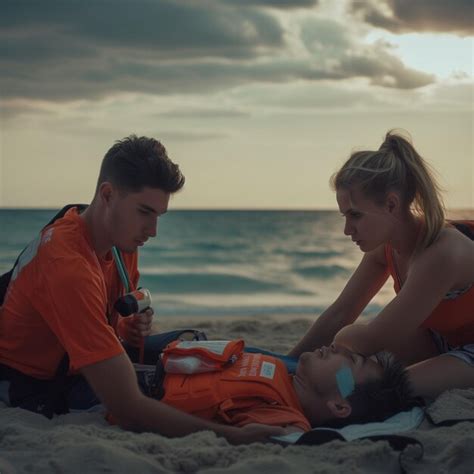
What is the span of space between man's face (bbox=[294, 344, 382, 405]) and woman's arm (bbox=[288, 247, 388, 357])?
0.99 meters

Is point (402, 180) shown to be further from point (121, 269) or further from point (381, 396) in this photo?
point (121, 269)

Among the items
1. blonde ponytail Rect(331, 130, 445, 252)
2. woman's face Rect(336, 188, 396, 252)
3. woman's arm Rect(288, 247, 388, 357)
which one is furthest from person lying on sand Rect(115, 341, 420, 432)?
woman's arm Rect(288, 247, 388, 357)

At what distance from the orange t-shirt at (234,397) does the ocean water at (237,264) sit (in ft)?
22.1

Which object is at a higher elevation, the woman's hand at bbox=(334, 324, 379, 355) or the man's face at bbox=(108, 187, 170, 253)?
the man's face at bbox=(108, 187, 170, 253)

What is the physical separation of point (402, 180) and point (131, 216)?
1.48m

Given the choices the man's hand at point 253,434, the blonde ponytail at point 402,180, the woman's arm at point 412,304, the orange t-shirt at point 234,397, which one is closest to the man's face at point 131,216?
→ the orange t-shirt at point 234,397

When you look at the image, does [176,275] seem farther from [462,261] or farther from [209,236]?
[462,261]

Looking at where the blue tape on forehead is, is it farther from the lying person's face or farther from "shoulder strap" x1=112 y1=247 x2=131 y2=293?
"shoulder strap" x1=112 y1=247 x2=131 y2=293

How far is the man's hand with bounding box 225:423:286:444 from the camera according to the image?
9.85ft

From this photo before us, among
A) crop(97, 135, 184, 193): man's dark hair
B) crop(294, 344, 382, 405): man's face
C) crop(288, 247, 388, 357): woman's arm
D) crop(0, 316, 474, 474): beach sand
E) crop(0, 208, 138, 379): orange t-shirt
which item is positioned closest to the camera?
crop(0, 316, 474, 474): beach sand

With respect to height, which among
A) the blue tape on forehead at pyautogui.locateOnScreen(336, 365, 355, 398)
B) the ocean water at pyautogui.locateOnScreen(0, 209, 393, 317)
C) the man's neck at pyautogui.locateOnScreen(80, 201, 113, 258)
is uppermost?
the man's neck at pyautogui.locateOnScreen(80, 201, 113, 258)

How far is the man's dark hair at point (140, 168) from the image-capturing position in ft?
11.0

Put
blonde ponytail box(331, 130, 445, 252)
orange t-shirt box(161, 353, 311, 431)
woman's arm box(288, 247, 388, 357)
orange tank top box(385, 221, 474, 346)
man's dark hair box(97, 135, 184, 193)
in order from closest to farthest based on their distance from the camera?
orange t-shirt box(161, 353, 311, 431)
man's dark hair box(97, 135, 184, 193)
blonde ponytail box(331, 130, 445, 252)
orange tank top box(385, 221, 474, 346)
woman's arm box(288, 247, 388, 357)

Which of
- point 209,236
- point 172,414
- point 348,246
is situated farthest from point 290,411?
point 209,236
